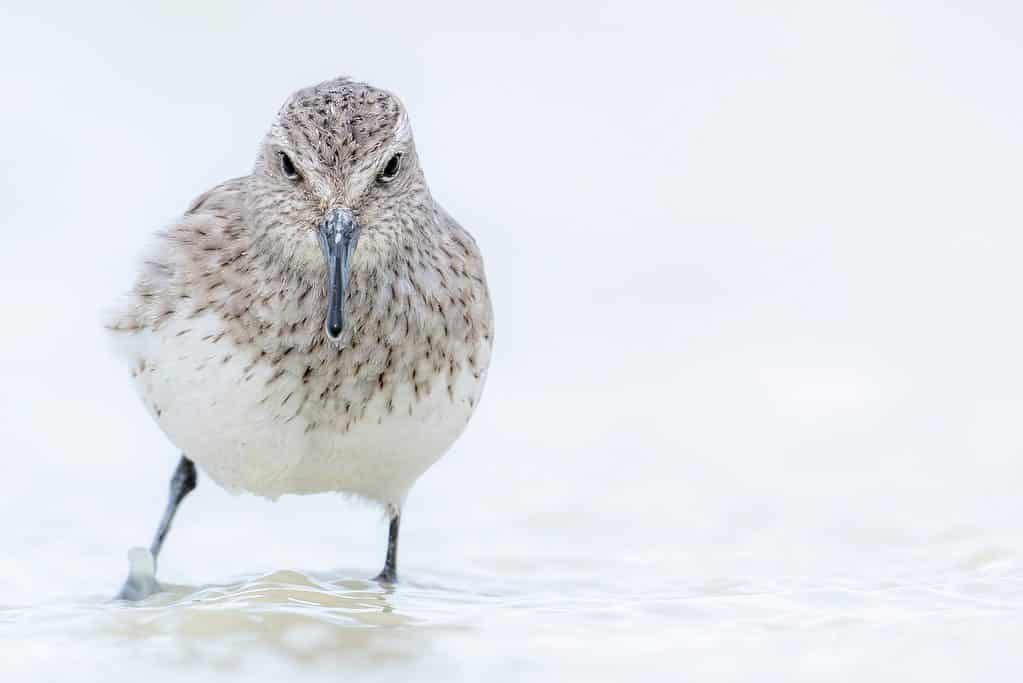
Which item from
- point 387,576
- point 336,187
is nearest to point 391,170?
point 336,187

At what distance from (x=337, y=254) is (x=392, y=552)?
192 cm

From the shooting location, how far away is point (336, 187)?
6.14 m

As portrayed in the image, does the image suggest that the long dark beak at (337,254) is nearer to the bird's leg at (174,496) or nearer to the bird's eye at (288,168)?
the bird's eye at (288,168)

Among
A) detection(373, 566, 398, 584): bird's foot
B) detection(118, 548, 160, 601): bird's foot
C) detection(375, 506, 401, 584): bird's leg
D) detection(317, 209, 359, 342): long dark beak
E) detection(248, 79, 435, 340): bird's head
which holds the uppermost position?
detection(248, 79, 435, 340): bird's head

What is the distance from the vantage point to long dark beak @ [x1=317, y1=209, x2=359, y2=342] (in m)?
6.03

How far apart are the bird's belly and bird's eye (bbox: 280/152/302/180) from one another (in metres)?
0.59

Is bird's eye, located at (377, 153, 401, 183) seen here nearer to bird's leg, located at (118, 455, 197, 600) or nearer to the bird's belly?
the bird's belly

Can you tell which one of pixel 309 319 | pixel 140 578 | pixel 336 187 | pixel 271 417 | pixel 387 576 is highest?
pixel 336 187

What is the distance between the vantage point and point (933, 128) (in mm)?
13359

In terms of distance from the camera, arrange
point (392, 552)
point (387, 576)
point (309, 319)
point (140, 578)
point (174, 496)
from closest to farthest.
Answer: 1. point (309, 319)
2. point (140, 578)
3. point (387, 576)
4. point (392, 552)
5. point (174, 496)

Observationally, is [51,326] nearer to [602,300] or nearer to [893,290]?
[602,300]

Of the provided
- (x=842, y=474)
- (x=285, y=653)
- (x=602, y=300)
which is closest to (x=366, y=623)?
(x=285, y=653)

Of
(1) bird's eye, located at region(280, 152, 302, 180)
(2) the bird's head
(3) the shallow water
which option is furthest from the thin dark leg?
(1) bird's eye, located at region(280, 152, 302, 180)

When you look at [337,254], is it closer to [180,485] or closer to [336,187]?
[336,187]
